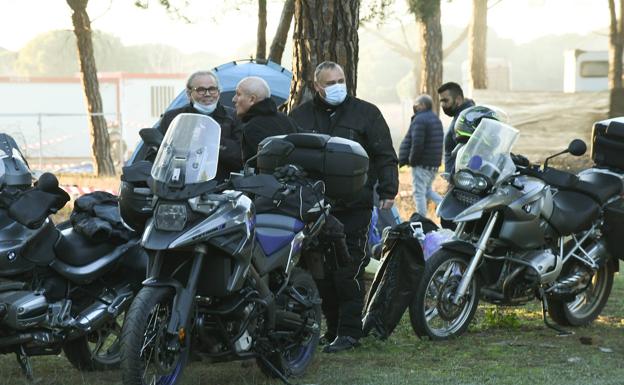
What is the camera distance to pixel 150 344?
5.73 m

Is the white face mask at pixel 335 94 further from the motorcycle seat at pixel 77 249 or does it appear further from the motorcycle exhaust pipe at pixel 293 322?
the motorcycle seat at pixel 77 249

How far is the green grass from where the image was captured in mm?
6863

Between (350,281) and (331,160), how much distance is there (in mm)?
1269

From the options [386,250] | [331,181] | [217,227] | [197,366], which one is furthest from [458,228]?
[217,227]

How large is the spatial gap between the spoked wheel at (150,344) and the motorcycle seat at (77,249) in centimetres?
112

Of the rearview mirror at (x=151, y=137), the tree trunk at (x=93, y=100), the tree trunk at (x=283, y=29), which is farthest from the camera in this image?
the tree trunk at (x=93, y=100)

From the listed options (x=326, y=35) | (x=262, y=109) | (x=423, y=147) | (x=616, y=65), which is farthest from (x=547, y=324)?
(x=616, y=65)

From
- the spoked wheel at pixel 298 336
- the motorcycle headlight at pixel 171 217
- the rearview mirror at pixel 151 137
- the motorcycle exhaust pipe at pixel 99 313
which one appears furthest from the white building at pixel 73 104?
the motorcycle headlight at pixel 171 217

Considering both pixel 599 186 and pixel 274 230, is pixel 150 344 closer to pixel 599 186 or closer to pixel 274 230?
pixel 274 230

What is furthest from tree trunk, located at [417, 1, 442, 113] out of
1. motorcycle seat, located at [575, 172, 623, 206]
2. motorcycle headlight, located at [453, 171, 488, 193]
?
motorcycle headlight, located at [453, 171, 488, 193]

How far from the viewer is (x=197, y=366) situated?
7254 mm

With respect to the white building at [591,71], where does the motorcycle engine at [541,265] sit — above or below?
below

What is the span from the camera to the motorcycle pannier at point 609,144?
9.14 metres

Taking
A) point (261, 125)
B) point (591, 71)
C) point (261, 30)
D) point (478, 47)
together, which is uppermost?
point (478, 47)
